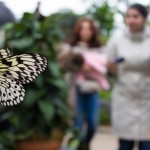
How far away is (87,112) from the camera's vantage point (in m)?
5.99

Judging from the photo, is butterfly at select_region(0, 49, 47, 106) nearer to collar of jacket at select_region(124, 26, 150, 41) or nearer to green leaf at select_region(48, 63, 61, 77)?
collar of jacket at select_region(124, 26, 150, 41)

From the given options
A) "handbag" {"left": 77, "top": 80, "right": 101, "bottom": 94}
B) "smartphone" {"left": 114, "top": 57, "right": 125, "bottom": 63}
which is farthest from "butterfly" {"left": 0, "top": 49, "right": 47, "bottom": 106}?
"handbag" {"left": 77, "top": 80, "right": 101, "bottom": 94}

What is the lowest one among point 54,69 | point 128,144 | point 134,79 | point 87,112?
point 87,112

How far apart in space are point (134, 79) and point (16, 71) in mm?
3110

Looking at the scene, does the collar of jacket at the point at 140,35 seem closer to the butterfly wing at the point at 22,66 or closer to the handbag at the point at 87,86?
the handbag at the point at 87,86

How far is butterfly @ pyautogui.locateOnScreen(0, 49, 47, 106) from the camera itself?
4.22 feet

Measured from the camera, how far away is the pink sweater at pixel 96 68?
19.0 ft

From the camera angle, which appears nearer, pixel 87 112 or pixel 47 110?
pixel 47 110

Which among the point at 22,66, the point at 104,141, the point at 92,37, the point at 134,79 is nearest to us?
the point at 22,66

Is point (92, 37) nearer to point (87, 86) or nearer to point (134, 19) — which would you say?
point (87, 86)

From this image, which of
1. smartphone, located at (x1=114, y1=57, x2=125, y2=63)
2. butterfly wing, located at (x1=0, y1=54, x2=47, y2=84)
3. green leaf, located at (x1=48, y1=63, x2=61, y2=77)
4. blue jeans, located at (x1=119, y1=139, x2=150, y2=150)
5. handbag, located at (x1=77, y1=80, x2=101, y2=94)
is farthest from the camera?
handbag, located at (x1=77, y1=80, x2=101, y2=94)

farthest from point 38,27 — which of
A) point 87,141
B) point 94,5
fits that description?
point 94,5

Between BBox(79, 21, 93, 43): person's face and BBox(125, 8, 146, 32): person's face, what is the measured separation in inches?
63.5

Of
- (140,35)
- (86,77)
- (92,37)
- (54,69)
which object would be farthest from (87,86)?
(140,35)
